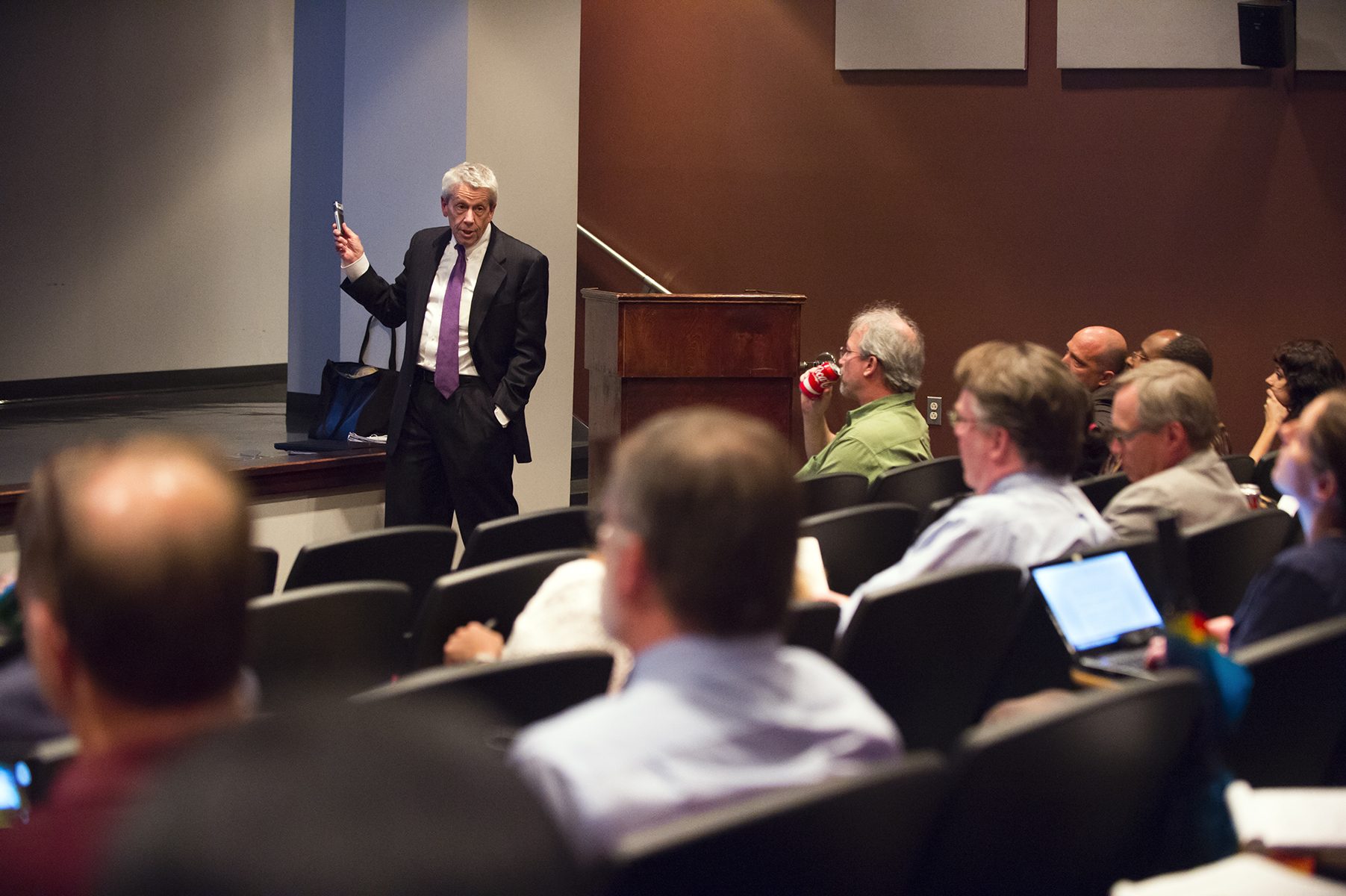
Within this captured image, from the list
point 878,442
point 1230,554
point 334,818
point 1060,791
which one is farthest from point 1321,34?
point 334,818

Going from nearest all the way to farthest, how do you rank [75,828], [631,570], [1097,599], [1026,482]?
[75,828] → [631,570] → [1097,599] → [1026,482]

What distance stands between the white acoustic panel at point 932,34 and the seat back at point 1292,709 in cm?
604

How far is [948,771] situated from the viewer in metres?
1.22

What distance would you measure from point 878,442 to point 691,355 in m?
1.80

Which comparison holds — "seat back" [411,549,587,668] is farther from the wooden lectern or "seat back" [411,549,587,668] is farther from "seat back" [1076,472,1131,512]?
the wooden lectern

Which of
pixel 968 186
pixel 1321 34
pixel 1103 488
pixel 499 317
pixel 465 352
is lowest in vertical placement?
pixel 1103 488

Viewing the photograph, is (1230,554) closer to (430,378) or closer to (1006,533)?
(1006,533)

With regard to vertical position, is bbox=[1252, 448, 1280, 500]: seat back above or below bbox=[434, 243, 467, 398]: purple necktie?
below

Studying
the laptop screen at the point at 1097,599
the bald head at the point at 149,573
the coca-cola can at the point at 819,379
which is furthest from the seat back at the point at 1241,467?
the bald head at the point at 149,573

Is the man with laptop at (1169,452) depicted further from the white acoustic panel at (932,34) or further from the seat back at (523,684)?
the white acoustic panel at (932,34)

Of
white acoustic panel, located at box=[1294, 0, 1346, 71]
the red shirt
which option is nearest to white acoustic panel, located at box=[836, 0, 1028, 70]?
white acoustic panel, located at box=[1294, 0, 1346, 71]

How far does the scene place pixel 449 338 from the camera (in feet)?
15.5

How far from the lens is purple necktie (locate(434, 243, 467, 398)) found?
15.5ft

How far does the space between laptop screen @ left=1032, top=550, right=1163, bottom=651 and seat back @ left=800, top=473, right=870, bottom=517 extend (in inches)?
47.7
